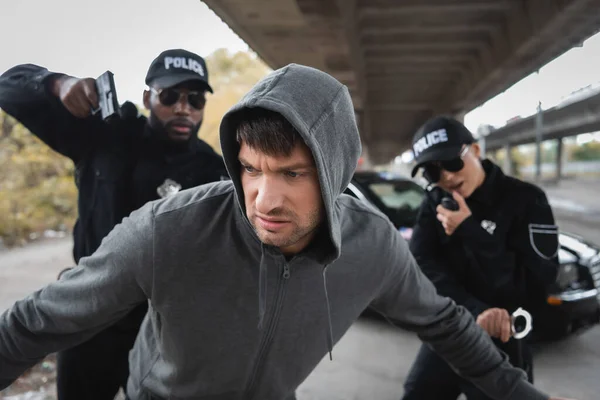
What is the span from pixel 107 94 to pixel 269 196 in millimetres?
659

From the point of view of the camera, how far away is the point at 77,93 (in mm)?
1451

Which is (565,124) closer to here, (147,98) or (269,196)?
(147,98)

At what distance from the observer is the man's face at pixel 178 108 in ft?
5.35

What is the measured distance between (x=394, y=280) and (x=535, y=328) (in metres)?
1.05

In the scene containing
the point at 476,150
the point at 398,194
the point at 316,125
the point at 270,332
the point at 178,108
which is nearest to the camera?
the point at 316,125

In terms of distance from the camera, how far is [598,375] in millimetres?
3707

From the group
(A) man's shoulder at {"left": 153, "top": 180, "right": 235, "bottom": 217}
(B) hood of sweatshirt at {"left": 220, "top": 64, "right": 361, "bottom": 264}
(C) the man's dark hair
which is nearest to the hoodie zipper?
(B) hood of sweatshirt at {"left": 220, "top": 64, "right": 361, "bottom": 264}

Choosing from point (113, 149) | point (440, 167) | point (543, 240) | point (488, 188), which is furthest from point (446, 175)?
point (113, 149)

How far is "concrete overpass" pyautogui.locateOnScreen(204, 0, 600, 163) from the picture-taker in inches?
177

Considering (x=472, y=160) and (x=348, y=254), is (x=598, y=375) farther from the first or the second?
(x=348, y=254)

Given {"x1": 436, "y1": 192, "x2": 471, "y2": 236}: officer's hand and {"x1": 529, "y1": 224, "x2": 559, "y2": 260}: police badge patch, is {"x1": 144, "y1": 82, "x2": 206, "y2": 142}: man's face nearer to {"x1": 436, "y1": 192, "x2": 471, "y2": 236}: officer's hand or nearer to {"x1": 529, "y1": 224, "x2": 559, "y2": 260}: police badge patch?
{"x1": 436, "y1": 192, "x2": 471, "y2": 236}: officer's hand

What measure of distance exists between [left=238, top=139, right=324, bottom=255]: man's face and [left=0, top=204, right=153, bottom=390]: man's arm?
29 cm

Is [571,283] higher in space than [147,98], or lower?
lower

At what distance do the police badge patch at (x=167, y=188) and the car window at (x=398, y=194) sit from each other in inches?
137
